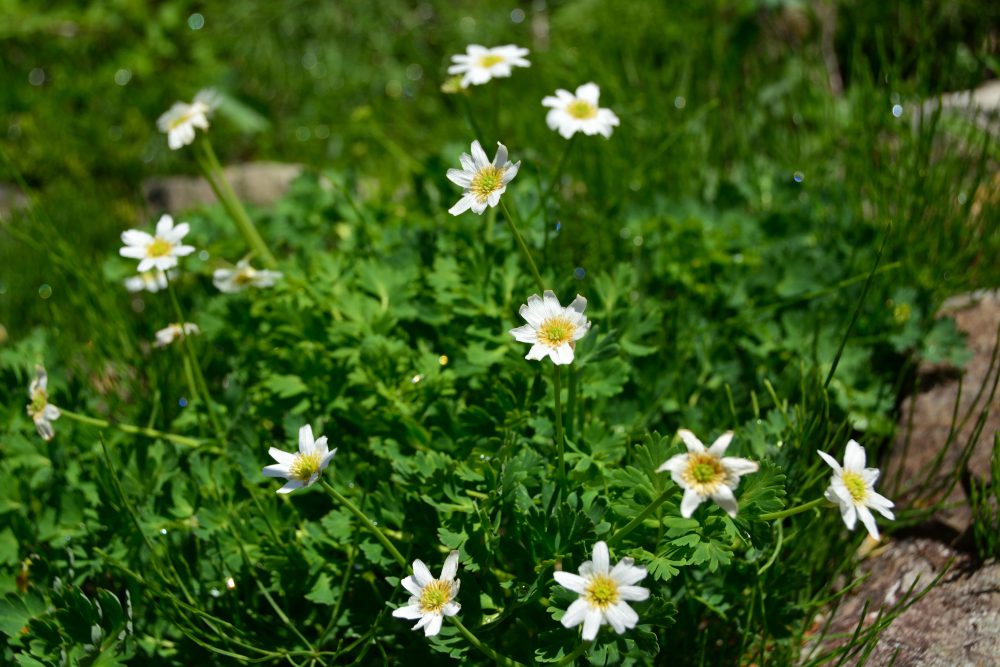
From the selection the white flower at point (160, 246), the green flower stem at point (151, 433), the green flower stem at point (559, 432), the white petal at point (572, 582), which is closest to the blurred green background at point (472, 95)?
the white flower at point (160, 246)

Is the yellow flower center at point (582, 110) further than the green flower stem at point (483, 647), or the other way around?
the yellow flower center at point (582, 110)

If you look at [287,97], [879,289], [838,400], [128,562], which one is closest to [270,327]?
[128,562]

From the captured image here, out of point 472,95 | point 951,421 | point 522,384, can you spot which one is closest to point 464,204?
point 522,384

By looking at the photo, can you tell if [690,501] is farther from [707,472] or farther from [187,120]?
[187,120]

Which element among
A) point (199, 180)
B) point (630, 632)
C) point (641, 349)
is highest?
point (641, 349)

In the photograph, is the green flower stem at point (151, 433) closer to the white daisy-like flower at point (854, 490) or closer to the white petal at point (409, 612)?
the white petal at point (409, 612)

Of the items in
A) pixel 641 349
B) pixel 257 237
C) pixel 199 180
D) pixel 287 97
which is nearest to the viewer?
pixel 641 349

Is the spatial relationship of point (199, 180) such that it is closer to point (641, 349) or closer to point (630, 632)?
point (641, 349)
